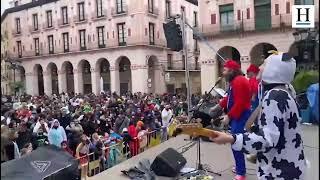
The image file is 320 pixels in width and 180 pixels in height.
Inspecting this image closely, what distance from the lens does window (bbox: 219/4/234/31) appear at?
12.3 metres

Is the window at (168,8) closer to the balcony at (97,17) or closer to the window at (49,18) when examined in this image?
the balcony at (97,17)

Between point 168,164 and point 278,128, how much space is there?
2657mm

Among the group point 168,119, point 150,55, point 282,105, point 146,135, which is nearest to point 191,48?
point 168,119

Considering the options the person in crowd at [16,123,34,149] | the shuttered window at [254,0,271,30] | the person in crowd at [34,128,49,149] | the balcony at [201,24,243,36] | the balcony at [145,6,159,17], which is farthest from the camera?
the balcony at [201,24,243,36]

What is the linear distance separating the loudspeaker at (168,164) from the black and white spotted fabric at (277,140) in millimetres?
2369

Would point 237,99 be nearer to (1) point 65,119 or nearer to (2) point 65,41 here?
(2) point 65,41

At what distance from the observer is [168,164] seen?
13.9 feet

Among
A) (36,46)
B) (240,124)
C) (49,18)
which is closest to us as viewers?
(240,124)

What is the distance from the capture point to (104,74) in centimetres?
427

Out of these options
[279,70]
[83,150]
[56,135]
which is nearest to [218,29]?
[56,135]

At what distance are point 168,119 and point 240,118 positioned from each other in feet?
17.5

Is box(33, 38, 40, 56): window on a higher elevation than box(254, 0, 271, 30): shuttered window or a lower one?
lower

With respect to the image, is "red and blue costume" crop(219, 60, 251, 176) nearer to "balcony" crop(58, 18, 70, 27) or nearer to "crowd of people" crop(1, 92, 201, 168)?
"balcony" crop(58, 18, 70, 27)

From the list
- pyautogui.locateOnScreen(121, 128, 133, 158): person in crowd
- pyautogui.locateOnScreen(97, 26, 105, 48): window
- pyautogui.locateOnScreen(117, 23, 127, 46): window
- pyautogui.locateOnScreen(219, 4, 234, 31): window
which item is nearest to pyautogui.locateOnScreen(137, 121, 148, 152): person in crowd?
pyautogui.locateOnScreen(121, 128, 133, 158): person in crowd
